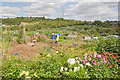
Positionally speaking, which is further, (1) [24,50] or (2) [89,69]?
(1) [24,50]

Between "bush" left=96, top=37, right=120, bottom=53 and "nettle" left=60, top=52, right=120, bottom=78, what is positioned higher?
"bush" left=96, top=37, right=120, bottom=53

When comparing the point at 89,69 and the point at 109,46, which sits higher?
the point at 109,46

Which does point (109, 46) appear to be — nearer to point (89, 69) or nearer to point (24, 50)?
point (89, 69)

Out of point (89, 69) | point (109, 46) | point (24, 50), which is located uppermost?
point (109, 46)

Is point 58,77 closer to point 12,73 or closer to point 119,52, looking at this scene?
point 12,73

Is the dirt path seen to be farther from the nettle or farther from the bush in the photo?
the bush

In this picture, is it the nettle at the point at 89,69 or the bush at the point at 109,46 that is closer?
the nettle at the point at 89,69

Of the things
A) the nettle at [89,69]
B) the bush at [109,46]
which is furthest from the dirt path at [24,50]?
the bush at [109,46]

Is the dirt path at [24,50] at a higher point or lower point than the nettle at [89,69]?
higher

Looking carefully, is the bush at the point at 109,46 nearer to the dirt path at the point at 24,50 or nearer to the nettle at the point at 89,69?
the nettle at the point at 89,69

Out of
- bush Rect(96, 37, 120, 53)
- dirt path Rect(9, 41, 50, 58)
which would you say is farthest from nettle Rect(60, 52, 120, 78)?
dirt path Rect(9, 41, 50, 58)

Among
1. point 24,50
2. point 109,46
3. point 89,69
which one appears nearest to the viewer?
point 89,69

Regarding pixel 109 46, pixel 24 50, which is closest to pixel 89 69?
pixel 109 46

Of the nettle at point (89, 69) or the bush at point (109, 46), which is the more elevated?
the bush at point (109, 46)
